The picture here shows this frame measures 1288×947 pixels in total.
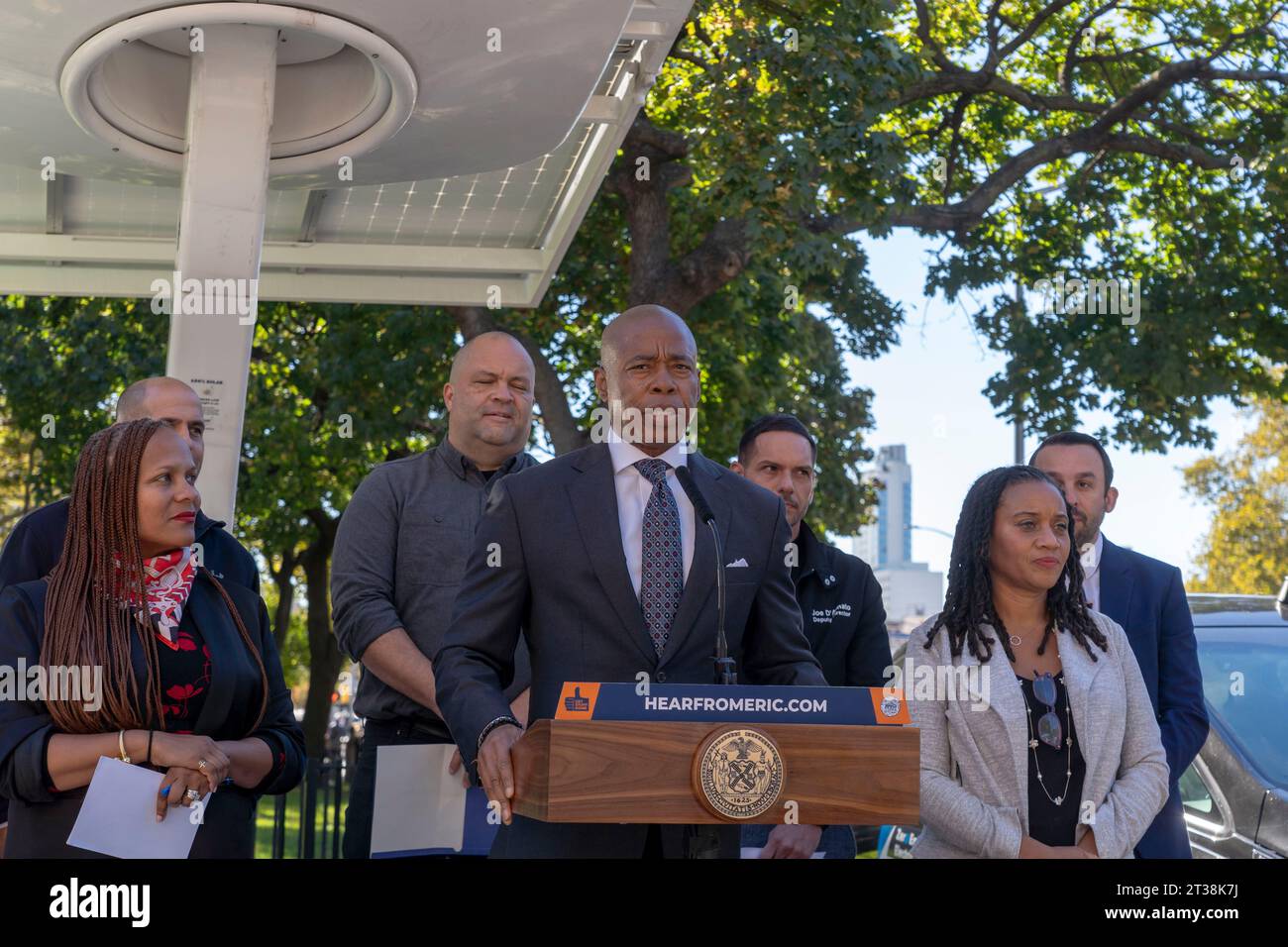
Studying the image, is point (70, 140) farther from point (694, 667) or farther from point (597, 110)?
point (694, 667)

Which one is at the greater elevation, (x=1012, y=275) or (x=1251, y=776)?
(x=1012, y=275)

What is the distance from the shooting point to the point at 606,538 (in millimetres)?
3855

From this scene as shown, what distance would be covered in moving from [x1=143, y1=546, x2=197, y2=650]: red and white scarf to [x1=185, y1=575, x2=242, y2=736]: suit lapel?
39 millimetres

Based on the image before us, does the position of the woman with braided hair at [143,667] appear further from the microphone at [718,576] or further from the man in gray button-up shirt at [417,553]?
the microphone at [718,576]

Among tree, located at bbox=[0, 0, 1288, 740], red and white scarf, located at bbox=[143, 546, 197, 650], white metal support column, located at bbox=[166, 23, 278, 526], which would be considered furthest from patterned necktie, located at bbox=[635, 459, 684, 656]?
tree, located at bbox=[0, 0, 1288, 740]

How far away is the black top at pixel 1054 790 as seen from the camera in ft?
14.8

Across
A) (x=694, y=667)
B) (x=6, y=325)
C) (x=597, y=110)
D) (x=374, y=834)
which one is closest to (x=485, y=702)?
(x=694, y=667)

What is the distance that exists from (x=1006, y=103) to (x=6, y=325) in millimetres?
13204

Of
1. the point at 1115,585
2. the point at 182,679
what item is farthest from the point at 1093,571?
the point at 182,679

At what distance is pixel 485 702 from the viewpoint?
3.62 meters

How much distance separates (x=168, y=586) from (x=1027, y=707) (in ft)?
8.52

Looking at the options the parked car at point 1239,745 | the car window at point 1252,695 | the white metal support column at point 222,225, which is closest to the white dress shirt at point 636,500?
the parked car at point 1239,745

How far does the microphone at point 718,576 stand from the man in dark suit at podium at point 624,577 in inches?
3.8
